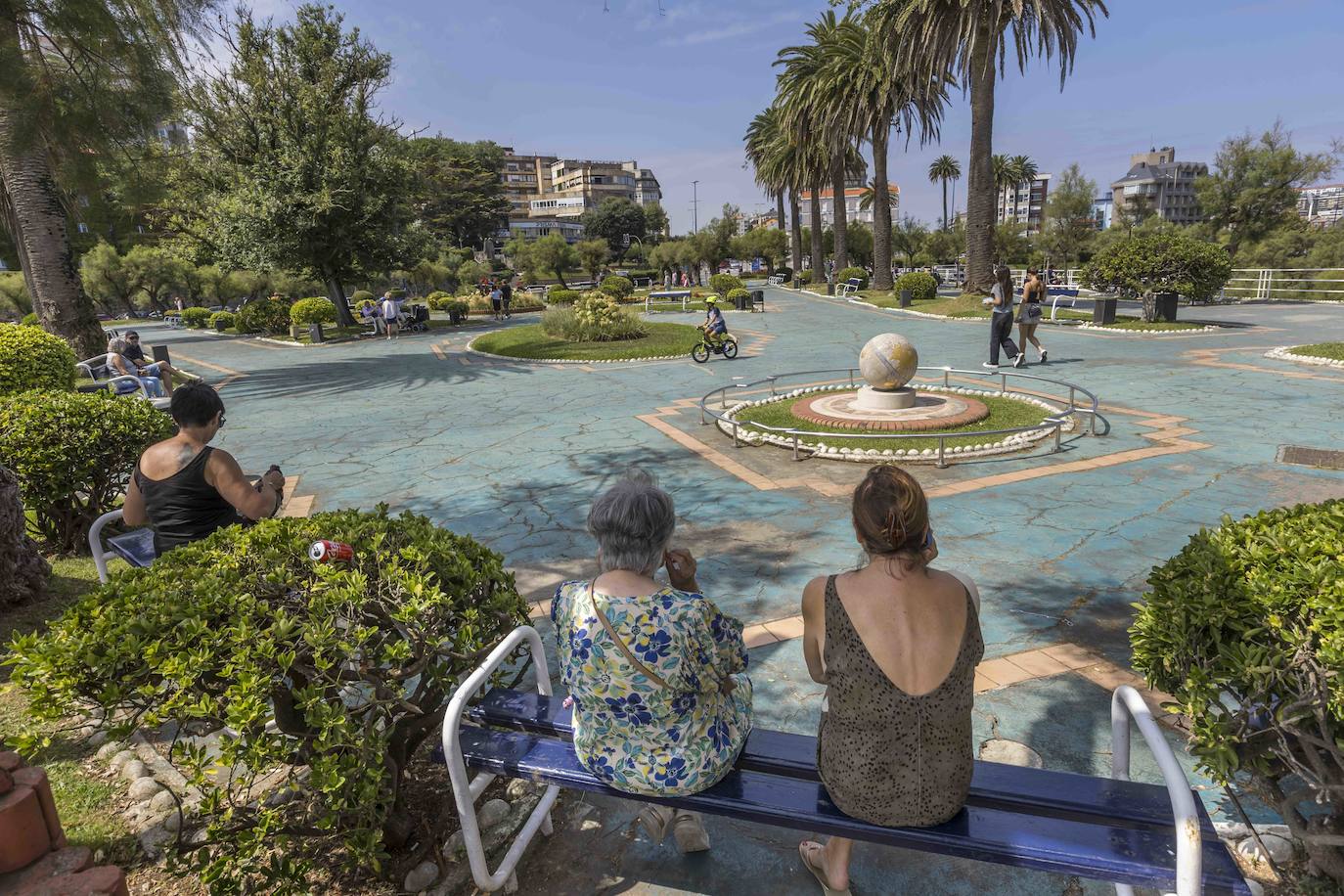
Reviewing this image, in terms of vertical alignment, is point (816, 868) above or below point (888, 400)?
below

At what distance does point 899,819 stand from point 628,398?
34.7ft

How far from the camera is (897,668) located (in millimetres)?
2213

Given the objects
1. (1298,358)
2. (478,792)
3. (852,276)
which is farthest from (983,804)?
(852,276)

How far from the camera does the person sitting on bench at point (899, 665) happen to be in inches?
87.4

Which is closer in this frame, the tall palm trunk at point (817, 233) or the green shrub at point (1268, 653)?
the green shrub at point (1268, 653)

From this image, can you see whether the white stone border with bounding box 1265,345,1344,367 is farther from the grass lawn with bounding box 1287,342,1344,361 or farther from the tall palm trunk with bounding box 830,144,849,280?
the tall palm trunk with bounding box 830,144,849,280

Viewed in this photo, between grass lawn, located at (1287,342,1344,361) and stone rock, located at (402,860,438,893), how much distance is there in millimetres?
16114

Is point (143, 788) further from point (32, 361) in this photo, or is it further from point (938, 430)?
point (938, 430)

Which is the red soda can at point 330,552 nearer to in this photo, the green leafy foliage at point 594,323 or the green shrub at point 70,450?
the green shrub at point 70,450

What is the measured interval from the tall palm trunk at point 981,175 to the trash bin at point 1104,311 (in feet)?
19.2

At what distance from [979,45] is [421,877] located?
26426 mm

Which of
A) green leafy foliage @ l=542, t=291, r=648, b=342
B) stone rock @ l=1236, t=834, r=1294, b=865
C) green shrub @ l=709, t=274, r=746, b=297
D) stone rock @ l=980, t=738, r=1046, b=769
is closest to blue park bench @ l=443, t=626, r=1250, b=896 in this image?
stone rock @ l=1236, t=834, r=1294, b=865

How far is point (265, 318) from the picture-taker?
29797 mm

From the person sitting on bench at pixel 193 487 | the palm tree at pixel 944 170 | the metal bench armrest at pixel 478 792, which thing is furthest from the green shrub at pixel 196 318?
the palm tree at pixel 944 170
